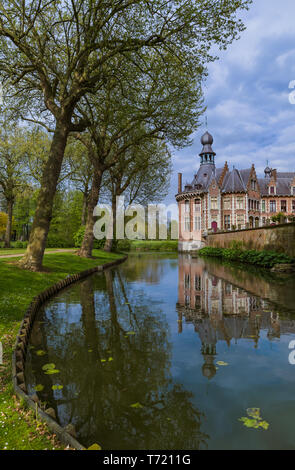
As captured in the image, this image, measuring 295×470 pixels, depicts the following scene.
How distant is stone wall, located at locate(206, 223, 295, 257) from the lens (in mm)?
23256

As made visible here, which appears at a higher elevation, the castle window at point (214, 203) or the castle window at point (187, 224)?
the castle window at point (214, 203)

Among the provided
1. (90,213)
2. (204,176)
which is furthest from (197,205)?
(90,213)

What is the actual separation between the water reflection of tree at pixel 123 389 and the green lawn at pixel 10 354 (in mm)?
519

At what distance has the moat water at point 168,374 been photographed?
10.8 ft

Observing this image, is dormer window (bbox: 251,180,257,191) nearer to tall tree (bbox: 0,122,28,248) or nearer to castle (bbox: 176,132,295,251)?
castle (bbox: 176,132,295,251)

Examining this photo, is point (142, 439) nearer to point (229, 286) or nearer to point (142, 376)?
point (142, 376)

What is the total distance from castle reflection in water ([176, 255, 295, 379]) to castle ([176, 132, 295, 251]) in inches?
1522

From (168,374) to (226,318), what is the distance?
409cm

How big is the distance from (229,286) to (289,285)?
3.08 meters

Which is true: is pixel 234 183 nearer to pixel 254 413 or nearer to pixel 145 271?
pixel 145 271

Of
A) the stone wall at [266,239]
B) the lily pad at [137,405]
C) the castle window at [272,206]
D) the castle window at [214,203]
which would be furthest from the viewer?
the castle window at [272,206]

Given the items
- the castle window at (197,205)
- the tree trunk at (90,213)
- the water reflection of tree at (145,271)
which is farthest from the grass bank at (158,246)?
the tree trunk at (90,213)

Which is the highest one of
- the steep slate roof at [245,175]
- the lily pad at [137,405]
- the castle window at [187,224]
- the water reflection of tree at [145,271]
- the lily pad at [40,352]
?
the steep slate roof at [245,175]

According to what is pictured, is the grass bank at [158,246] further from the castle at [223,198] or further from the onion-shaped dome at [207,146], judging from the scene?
the onion-shaped dome at [207,146]
